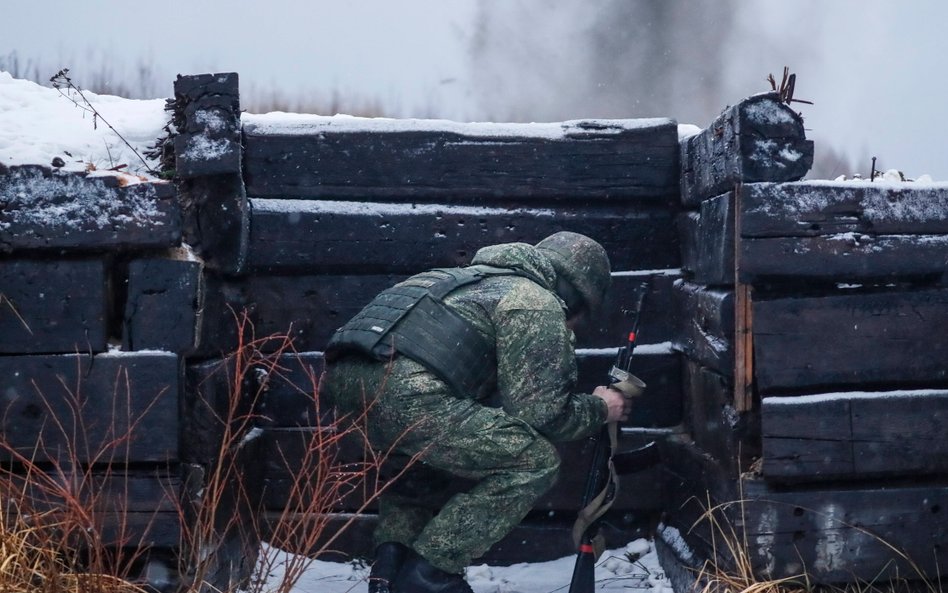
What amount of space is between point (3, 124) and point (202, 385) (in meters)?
1.51

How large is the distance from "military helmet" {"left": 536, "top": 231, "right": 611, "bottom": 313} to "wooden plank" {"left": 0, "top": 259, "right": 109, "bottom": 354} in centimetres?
178

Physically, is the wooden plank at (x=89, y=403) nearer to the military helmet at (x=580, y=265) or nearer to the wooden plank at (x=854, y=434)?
the military helmet at (x=580, y=265)

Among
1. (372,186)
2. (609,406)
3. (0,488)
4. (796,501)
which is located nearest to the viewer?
(0,488)

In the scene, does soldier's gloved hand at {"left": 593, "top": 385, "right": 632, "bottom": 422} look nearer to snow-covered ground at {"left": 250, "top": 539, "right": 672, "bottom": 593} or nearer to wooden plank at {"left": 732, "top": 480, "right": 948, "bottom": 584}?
wooden plank at {"left": 732, "top": 480, "right": 948, "bottom": 584}

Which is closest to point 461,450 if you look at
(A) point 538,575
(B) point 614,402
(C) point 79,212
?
(B) point 614,402

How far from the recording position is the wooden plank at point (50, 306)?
2.98 metres

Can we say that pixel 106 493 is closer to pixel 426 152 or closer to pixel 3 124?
pixel 3 124

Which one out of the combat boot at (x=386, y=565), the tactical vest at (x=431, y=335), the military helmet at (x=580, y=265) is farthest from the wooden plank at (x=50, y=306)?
the military helmet at (x=580, y=265)

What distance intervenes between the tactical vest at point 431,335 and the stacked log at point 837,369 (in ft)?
3.10

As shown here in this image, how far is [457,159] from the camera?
13.0 feet

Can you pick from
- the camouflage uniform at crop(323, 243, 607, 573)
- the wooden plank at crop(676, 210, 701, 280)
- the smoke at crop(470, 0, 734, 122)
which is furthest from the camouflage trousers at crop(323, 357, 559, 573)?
the smoke at crop(470, 0, 734, 122)

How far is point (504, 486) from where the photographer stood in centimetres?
315

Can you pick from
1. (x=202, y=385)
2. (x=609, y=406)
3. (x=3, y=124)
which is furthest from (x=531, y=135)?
(x=3, y=124)

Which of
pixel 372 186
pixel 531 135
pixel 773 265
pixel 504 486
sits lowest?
pixel 504 486
